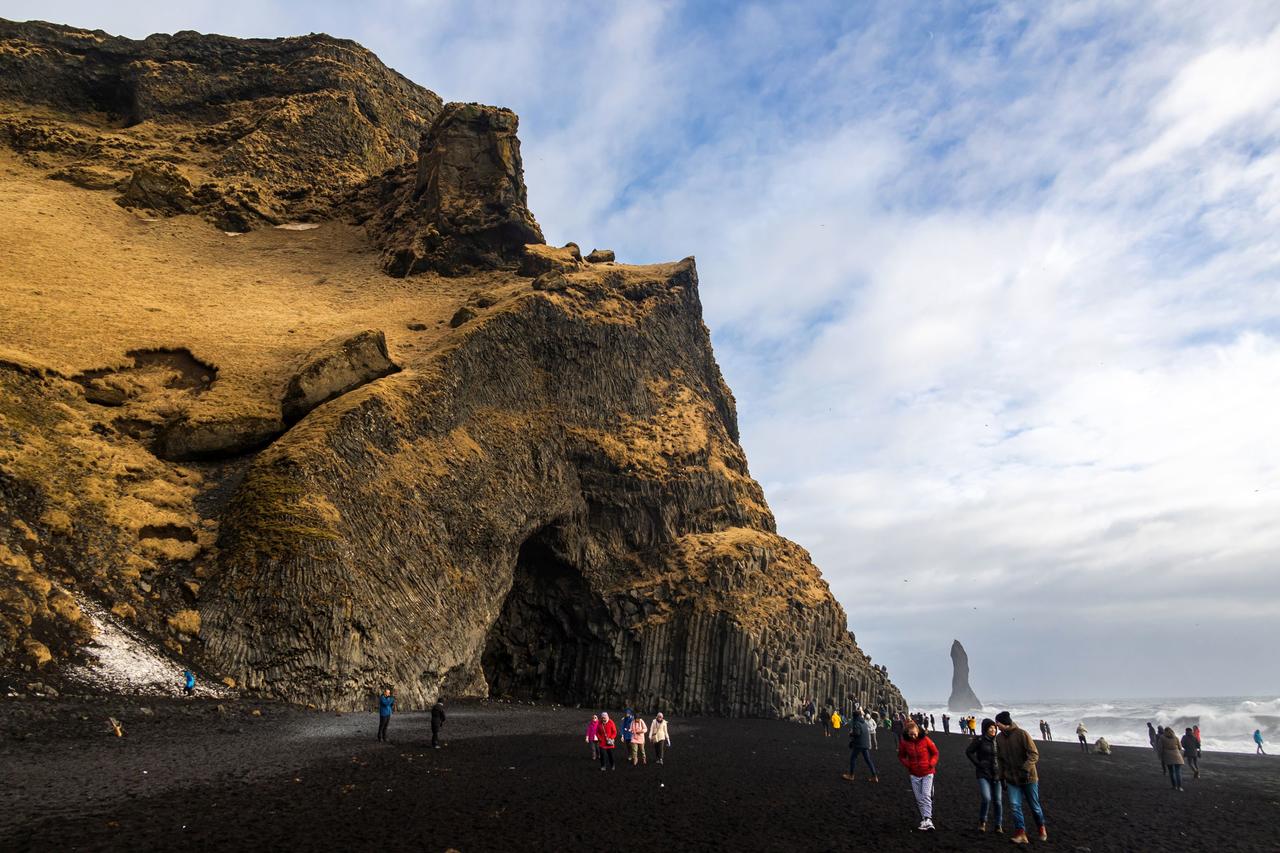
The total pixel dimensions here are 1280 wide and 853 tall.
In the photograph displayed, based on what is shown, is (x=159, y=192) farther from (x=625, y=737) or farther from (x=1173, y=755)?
(x=1173, y=755)

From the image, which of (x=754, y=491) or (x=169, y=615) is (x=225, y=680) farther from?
(x=754, y=491)

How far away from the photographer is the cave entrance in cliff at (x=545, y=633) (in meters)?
49.1

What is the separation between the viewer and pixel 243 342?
152ft

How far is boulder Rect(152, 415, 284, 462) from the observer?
3481 cm

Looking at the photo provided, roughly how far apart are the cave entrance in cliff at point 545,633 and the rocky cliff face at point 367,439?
0.67 feet

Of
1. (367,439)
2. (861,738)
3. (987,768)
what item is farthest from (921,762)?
(367,439)

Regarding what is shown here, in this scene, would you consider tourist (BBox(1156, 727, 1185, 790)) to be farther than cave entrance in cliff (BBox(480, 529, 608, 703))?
No

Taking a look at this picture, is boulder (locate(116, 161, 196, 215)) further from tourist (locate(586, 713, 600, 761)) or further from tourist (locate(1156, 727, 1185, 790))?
tourist (locate(1156, 727, 1185, 790))

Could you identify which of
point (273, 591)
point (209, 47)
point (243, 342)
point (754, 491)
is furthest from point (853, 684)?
point (209, 47)

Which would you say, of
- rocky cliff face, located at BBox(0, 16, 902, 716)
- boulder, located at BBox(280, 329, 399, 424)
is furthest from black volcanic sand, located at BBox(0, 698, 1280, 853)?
boulder, located at BBox(280, 329, 399, 424)

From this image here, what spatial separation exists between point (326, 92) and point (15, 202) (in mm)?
37290

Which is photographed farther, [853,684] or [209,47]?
[209,47]

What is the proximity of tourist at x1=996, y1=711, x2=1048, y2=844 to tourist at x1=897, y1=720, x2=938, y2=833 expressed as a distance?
119cm

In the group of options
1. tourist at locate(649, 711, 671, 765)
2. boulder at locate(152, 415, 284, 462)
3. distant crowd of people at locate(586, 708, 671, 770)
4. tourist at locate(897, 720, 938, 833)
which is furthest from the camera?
boulder at locate(152, 415, 284, 462)
